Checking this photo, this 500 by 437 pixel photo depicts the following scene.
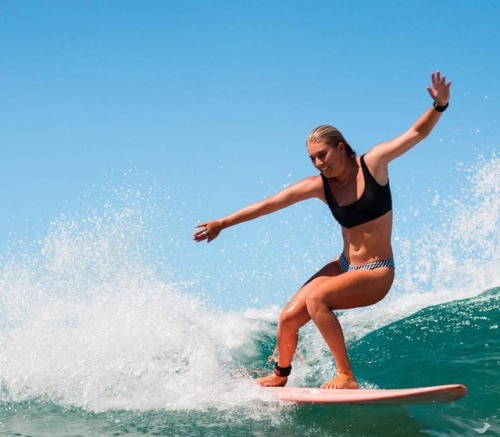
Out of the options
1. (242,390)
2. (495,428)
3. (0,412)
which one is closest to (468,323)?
(495,428)

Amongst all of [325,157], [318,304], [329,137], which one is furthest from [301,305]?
[329,137]

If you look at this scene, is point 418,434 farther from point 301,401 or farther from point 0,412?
point 0,412

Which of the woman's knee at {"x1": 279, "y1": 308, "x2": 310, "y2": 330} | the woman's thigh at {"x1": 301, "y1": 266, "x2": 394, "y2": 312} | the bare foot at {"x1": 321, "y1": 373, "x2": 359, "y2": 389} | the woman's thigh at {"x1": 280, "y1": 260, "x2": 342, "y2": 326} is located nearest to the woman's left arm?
the woman's thigh at {"x1": 301, "y1": 266, "x2": 394, "y2": 312}

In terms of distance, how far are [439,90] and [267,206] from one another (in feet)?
5.71

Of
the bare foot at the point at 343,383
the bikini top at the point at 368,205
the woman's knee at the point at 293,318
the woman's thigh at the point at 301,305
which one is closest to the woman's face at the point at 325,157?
the bikini top at the point at 368,205

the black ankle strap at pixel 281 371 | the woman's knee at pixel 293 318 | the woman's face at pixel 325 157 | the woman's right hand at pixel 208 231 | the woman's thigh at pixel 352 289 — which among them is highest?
the woman's face at pixel 325 157

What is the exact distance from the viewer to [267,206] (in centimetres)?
601

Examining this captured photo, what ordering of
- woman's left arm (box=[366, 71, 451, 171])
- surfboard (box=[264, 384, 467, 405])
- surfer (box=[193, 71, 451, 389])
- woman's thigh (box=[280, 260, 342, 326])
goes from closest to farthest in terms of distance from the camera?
1. surfboard (box=[264, 384, 467, 405])
2. woman's left arm (box=[366, 71, 451, 171])
3. surfer (box=[193, 71, 451, 389])
4. woman's thigh (box=[280, 260, 342, 326])

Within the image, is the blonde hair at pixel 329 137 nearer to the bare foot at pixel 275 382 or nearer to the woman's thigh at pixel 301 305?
the woman's thigh at pixel 301 305

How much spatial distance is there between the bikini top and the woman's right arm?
1.17 feet

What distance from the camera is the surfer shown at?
220 inches

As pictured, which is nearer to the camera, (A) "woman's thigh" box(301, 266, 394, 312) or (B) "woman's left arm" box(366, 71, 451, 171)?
(B) "woman's left arm" box(366, 71, 451, 171)

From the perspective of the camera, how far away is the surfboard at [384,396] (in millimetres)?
5168

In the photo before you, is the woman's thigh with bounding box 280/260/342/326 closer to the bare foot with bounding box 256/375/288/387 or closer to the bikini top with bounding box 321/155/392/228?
the bikini top with bounding box 321/155/392/228
